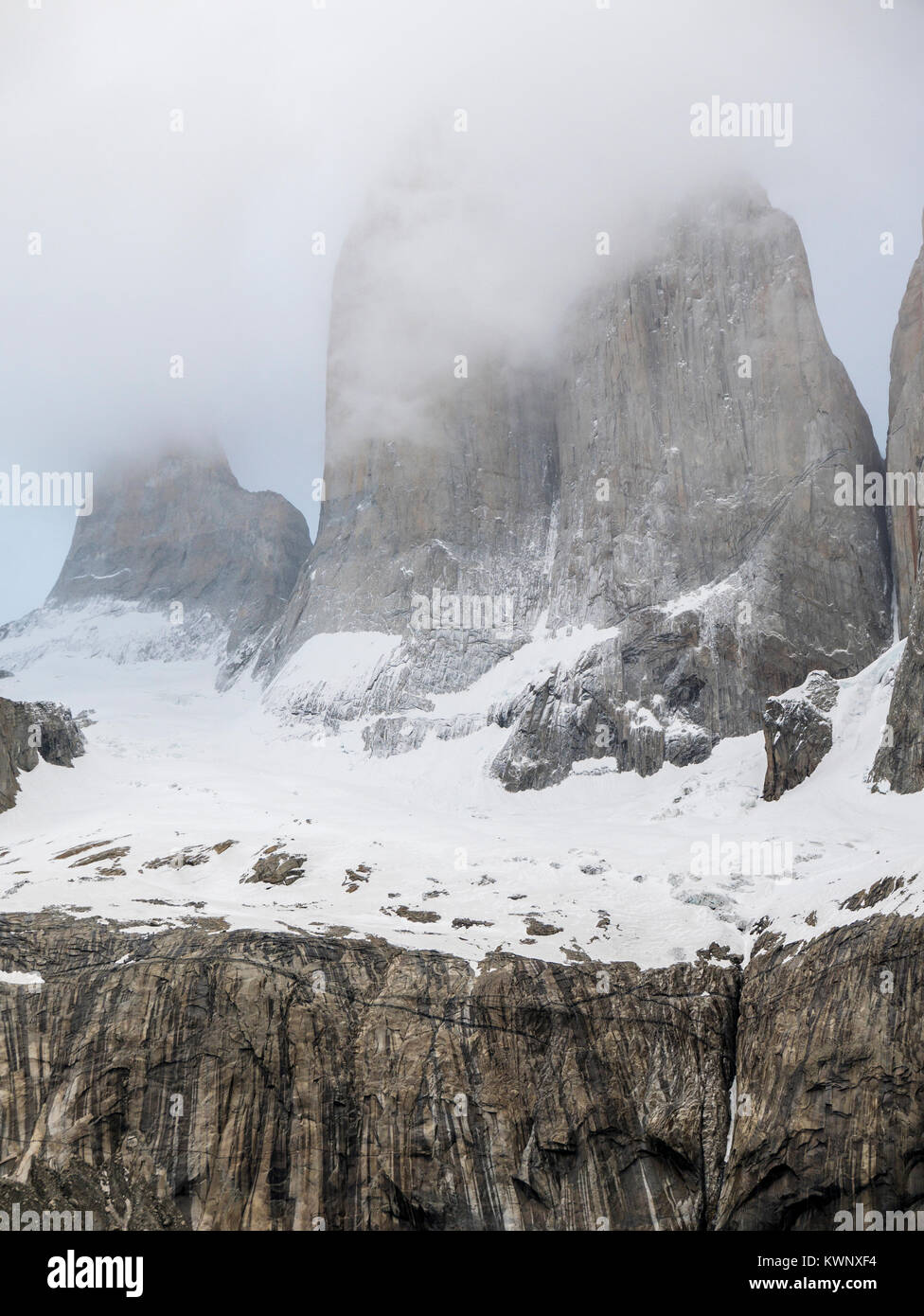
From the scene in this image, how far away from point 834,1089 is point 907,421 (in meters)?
54.6

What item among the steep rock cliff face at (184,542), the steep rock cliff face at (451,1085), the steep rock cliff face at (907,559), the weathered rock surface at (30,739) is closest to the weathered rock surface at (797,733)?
the steep rock cliff face at (907,559)

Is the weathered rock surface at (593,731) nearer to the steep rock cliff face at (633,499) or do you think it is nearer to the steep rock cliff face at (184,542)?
the steep rock cliff face at (633,499)

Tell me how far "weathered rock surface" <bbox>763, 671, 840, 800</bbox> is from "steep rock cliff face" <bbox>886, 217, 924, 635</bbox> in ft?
35.6

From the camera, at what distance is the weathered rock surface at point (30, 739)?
7444 cm

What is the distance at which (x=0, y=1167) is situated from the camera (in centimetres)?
3497

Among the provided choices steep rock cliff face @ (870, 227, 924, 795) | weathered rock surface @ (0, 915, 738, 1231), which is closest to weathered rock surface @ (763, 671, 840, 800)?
steep rock cliff face @ (870, 227, 924, 795)

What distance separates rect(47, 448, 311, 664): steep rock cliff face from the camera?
158 m

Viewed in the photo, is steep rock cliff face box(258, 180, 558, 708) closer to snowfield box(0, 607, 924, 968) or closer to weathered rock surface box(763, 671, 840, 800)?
snowfield box(0, 607, 924, 968)

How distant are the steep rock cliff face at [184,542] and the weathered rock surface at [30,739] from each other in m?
60.6

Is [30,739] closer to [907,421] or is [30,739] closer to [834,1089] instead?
[834,1089]

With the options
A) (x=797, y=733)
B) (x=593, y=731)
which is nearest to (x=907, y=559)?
(x=797, y=733)

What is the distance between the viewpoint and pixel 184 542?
16638 centimetres

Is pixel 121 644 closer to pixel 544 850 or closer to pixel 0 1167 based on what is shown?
pixel 544 850

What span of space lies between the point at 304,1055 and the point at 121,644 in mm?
119742
